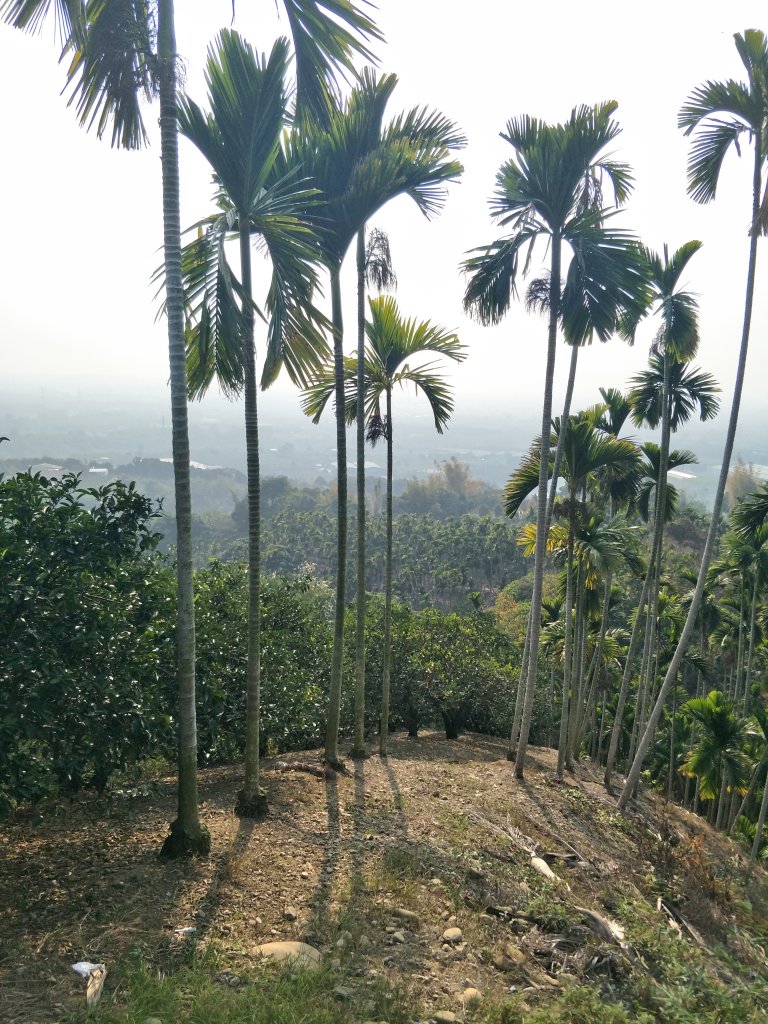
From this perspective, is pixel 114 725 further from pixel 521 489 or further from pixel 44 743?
pixel 521 489

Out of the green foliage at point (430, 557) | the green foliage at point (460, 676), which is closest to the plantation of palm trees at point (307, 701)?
the green foliage at point (460, 676)

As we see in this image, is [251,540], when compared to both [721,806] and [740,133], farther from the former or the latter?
[721,806]

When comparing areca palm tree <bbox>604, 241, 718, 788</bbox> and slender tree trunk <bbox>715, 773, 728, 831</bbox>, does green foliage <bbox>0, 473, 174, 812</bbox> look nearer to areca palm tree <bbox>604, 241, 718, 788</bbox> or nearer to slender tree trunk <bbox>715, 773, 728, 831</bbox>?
areca palm tree <bbox>604, 241, 718, 788</bbox>

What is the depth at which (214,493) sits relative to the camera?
161 meters

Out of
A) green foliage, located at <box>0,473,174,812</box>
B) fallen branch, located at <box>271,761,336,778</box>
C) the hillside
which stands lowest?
fallen branch, located at <box>271,761,336,778</box>

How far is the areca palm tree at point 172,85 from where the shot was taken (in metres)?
4.86

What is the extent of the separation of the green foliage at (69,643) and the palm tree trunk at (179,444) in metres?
0.56

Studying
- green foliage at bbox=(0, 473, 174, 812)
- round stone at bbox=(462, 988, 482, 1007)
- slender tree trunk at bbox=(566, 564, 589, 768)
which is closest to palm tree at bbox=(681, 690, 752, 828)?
slender tree trunk at bbox=(566, 564, 589, 768)

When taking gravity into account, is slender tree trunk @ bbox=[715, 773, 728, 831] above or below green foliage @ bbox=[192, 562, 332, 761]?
below

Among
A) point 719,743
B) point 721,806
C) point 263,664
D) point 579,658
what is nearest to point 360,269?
point 263,664

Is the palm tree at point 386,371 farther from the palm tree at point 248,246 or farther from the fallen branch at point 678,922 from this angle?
the fallen branch at point 678,922

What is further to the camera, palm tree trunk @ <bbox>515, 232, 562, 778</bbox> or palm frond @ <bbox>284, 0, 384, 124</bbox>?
palm tree trunk @ <bbox>515, 232, 562, 778</bbox>

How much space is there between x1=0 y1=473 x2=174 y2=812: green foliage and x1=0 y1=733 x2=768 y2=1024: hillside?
1.60ft

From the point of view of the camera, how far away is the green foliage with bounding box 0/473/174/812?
16.5 feet
